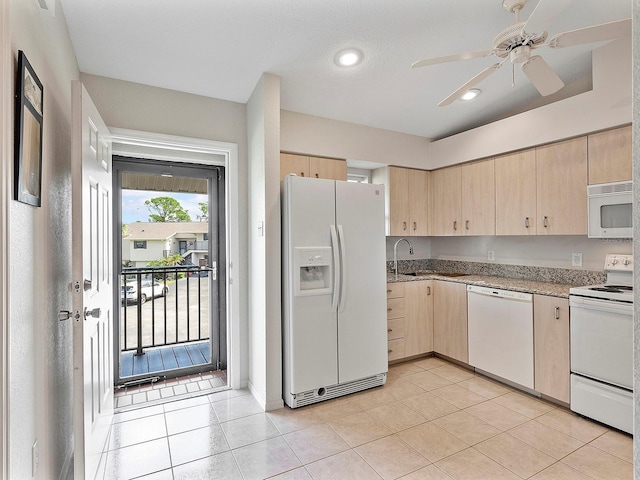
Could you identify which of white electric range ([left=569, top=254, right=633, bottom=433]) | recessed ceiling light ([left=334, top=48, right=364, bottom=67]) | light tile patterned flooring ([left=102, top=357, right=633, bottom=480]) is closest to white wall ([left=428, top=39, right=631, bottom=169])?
white electric range ([left=569, top=254, right=633, bottom=433])

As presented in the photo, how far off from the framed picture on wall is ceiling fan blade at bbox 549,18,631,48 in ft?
7.83

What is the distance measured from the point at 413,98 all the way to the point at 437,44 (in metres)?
0.77

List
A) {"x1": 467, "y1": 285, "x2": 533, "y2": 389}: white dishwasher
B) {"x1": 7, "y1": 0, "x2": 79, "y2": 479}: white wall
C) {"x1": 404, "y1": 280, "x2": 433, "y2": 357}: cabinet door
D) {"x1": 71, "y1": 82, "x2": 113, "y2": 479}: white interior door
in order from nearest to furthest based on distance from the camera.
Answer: {"x1": 7, "y1": 0, "x2": 79, "y2": 479}: white wall → {"x1": 71, "y1": 82, "x2": 113, "y2": 479}: white interior door → {"x1": 467, "y1": 285, "x2": 533, "y2": 389}: white dishwasher → {"x1": 404, "y1": 280, "x2": 433, "y2": 357}: cabinet door

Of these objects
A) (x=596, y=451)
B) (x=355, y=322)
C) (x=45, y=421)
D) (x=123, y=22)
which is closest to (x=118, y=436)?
(x=45, y=421)

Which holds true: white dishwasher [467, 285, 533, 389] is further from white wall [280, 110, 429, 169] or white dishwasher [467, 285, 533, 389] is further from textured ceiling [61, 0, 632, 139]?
textured ceiling [61, 0, 632, 139]

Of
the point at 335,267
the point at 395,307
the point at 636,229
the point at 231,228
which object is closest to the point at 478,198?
the point at 395,307

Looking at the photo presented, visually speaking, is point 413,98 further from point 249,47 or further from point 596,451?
point 596,451

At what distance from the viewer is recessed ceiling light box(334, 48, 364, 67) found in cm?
251

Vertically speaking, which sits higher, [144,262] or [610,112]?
[610,112]

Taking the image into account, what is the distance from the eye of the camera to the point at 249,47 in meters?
2.38

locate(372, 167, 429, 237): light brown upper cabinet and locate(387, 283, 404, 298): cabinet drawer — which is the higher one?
locate(372, 167, 429, 237): light brown upper cabinet

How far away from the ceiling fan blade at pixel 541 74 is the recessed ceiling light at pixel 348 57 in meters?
1.14

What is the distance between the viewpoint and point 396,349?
3557mm

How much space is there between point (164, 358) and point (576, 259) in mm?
4202
